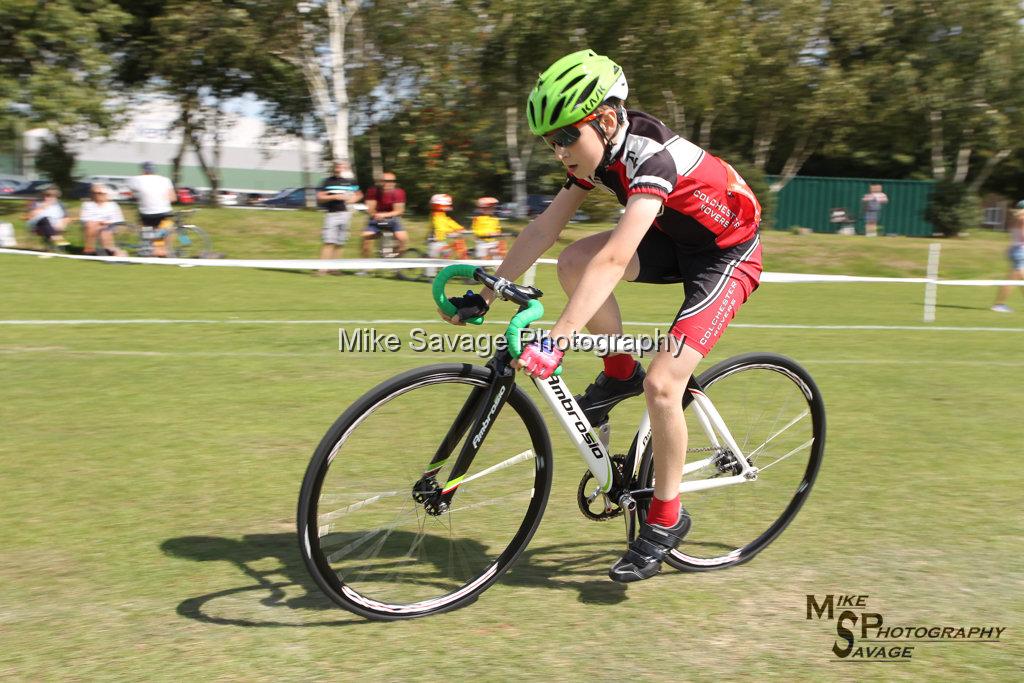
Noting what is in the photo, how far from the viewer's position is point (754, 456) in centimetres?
482

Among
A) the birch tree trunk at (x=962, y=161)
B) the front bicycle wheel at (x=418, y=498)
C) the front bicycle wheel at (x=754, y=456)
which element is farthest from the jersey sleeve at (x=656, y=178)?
the birch tree trunk at (x=962, y=161)

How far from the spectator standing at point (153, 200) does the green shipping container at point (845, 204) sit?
2762cm

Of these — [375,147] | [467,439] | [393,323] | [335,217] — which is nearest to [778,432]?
[467,439]

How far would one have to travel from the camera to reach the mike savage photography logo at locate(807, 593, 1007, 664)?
12.0 ft

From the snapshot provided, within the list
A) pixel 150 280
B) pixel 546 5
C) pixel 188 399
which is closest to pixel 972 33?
pixel 546 5

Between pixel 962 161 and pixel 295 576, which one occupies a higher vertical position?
pixel 962 161

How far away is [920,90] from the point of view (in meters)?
41.1

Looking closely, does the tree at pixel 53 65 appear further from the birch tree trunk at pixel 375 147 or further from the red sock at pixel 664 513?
the red sock at pixel 664 513

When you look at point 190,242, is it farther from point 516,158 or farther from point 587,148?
point 587,148

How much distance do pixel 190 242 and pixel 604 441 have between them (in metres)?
16.4

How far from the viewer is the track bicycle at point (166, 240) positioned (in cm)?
1803

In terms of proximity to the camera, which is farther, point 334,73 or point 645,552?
point 334,73

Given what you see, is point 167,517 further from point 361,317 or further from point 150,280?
point 150,280

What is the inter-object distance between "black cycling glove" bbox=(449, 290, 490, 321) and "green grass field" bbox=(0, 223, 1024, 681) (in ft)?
3.75
